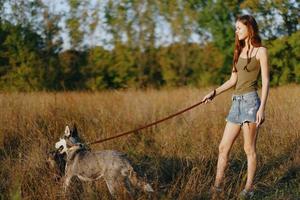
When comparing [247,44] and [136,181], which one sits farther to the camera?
[247,44]

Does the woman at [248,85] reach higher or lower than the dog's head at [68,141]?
higher

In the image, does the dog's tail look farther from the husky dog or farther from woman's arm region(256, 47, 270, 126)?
woman's arm region(256, 47, 270, 126)

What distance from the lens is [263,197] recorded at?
679cm

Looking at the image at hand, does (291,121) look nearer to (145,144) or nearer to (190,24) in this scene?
(145,144)

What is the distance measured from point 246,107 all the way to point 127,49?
15966mm

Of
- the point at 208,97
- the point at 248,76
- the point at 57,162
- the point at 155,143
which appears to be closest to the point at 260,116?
the point at 248,76

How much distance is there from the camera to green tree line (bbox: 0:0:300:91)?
21.6 meters

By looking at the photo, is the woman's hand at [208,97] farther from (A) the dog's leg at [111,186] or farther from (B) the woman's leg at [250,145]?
(A) the dog's leg at [111,186]

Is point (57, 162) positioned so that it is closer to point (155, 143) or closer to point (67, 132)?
point (67, 132)

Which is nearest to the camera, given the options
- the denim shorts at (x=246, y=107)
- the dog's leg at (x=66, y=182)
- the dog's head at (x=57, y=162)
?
the dog's leg at (x=66, y=182)

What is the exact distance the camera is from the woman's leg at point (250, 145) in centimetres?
637

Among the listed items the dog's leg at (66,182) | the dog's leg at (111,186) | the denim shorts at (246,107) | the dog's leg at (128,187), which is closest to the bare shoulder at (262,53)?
the denim shorts at (246,107)

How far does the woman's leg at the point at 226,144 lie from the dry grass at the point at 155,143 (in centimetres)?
12

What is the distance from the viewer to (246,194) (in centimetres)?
639
